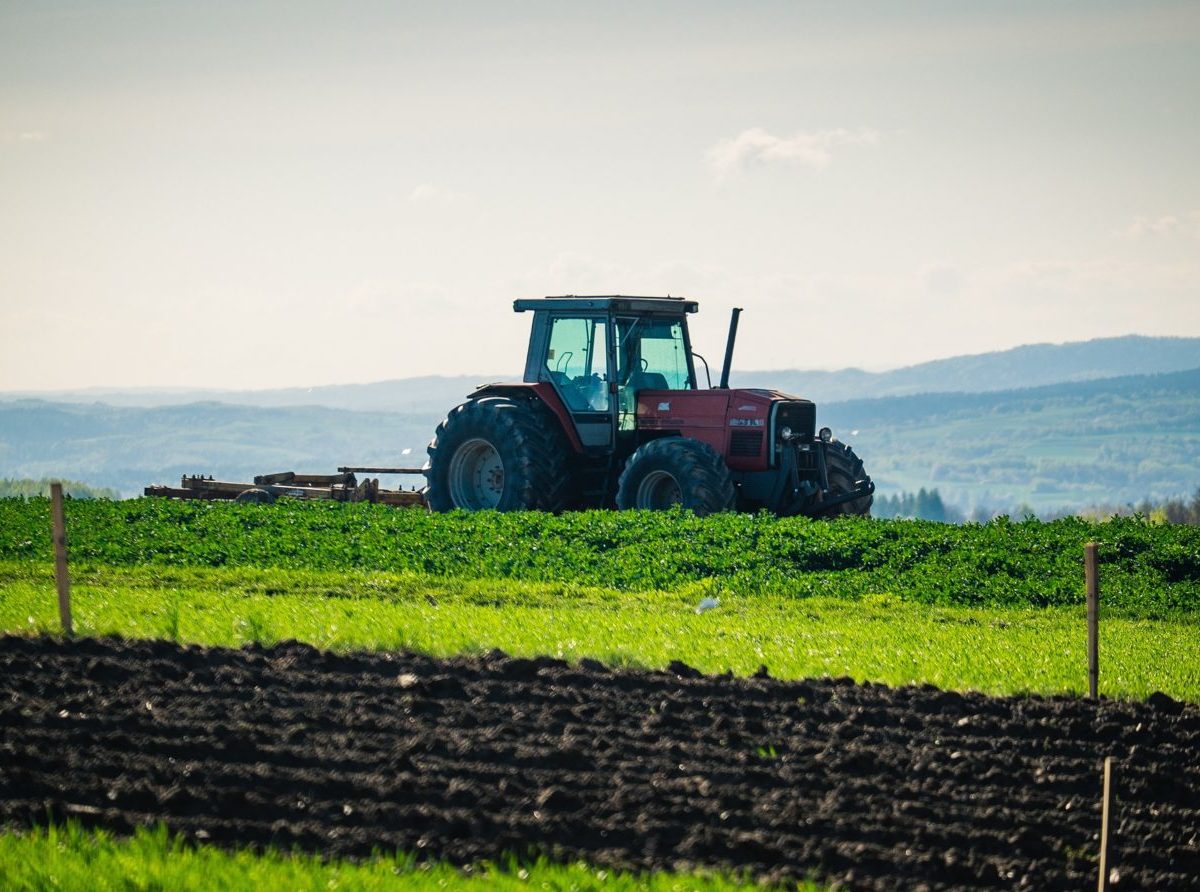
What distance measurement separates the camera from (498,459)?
22672mm

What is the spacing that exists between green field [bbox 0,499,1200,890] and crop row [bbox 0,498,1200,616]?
4cm

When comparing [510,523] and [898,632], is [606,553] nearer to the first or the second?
[510,523]

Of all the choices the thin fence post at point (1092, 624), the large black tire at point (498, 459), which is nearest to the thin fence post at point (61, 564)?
the thin fence post at point (1092, 624)

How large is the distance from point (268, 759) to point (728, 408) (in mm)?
12409

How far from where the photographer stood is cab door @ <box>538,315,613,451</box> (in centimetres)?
2116

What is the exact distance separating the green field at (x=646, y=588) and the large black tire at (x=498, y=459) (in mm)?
1006

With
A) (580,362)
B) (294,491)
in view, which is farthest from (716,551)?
(294,491)

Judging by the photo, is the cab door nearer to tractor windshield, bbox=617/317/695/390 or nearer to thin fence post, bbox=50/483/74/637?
tractor windshield, bbox=617/317/695/390

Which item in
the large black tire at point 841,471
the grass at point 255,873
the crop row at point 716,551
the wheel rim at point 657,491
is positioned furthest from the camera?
the large black tire at point 841,471

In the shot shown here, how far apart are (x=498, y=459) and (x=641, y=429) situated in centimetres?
241

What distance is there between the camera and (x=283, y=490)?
83.4 feet

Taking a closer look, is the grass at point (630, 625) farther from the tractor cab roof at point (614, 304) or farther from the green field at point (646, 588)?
the tractor cab roof at point (614, 304)

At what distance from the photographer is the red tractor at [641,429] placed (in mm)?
20625

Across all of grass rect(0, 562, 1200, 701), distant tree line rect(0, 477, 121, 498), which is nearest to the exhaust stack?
grass rect(0, 562, 1200, 701)
